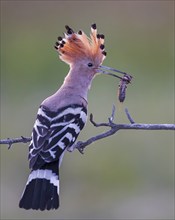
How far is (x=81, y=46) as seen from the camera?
5.31 meters

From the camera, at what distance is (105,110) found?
27.1 feet

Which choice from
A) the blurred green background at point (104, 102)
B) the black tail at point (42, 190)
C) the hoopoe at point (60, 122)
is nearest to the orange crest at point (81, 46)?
the hoopoe at point (60, 122)

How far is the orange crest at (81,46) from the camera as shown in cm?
527

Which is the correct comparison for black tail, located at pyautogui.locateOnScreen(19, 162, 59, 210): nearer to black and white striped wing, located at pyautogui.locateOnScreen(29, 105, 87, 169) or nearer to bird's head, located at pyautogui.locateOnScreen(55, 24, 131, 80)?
black and white striped wing, located at pyautogui.locateOnScreen(29, 105, 87, 169)

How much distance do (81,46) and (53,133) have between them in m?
0.67

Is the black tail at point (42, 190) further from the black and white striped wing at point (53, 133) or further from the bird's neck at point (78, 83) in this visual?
the bird's neck at point (78, 83)

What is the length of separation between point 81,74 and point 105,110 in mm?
2918

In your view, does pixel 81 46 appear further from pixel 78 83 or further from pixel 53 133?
pixel 53 133

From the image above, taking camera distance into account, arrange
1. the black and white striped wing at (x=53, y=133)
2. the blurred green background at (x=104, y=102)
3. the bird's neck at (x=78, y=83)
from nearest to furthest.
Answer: the black and white striped wing at (x=53, y=133) < the bird's neck at (x=78, y=83) < the blurred green background at (x=104, y=102)

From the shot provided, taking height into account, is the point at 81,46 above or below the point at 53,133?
above

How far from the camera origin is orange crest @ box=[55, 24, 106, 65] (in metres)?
5.27

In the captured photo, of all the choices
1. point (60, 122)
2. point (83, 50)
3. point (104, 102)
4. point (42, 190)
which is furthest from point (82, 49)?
point (104, 102)

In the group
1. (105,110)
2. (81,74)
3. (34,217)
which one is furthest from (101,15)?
(81,74)

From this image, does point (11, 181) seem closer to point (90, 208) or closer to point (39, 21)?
point (90, 208)
